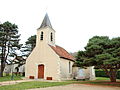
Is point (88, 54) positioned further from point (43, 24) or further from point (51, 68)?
point (43, 24)

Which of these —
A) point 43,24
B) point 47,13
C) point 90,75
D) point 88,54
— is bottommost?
point 90,75

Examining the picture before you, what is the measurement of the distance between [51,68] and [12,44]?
11.7 meters

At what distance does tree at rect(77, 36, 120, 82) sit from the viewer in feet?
48.3

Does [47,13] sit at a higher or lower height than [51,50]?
higher

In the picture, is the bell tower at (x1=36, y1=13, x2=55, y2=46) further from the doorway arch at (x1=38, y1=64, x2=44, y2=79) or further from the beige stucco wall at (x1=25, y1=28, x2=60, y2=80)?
the doorway arch at (x1=38, y1=64, x2=44, y2=79)

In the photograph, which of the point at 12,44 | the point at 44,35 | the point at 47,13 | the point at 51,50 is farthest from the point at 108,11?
the point at 12,44

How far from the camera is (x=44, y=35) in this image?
23906 millimetres

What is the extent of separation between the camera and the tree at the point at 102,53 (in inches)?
580


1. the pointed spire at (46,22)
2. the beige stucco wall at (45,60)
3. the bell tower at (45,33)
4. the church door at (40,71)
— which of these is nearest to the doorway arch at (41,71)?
the church door at (40,71)

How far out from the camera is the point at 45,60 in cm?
2267

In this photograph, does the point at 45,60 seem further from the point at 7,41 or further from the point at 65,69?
the point at 7,41

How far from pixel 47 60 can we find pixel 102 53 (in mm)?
9410

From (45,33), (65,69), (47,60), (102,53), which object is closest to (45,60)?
(47,60)

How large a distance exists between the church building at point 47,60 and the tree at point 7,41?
6.76 metres
